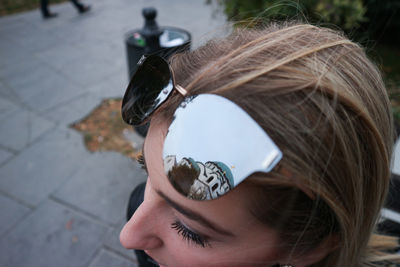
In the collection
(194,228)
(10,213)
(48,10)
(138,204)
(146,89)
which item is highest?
(146,89)

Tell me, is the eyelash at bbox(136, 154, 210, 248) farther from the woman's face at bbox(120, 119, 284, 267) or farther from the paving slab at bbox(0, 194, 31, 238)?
the paving slab at bbox(0, 194, 31, 238)

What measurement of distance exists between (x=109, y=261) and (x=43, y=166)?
1.61 m

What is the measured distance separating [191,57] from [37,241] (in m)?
2.60

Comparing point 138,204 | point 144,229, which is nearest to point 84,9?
point 138,204

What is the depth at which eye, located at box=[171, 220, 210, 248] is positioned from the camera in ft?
3.06

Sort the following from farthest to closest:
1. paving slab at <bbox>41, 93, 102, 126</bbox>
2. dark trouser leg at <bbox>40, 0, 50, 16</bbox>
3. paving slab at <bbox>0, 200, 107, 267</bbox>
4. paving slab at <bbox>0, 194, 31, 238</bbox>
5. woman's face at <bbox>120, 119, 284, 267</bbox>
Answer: dark trouser leg at <bbox>40, 0, 50, 16</bbox> → paving slab at <bbox>41, 93, 102, 126</bbox> → paving slab at <bbox>0, 194, 31, 238</bbox> → paving slab at <bbox>0, 200, 107, 267</bbox> → woman's face at <bbox>120, 119, 284, 267</bbox>

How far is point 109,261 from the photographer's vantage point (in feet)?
8.57

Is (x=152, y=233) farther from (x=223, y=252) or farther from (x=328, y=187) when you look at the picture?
(x=328, y=187)

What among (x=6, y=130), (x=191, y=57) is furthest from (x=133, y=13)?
(x=191, y=57)

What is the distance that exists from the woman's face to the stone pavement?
69 centimetres

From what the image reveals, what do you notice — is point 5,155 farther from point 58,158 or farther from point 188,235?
point 188,235

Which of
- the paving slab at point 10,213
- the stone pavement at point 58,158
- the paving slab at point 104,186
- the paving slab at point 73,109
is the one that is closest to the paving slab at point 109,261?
the stone pavement at point 58,158

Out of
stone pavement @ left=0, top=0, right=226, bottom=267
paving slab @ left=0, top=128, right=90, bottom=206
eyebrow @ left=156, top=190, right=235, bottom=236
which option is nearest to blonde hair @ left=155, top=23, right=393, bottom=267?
eyebrow @ left=156, top=190, right=235, bottom=236

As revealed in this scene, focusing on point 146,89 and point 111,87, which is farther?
point 111,87
